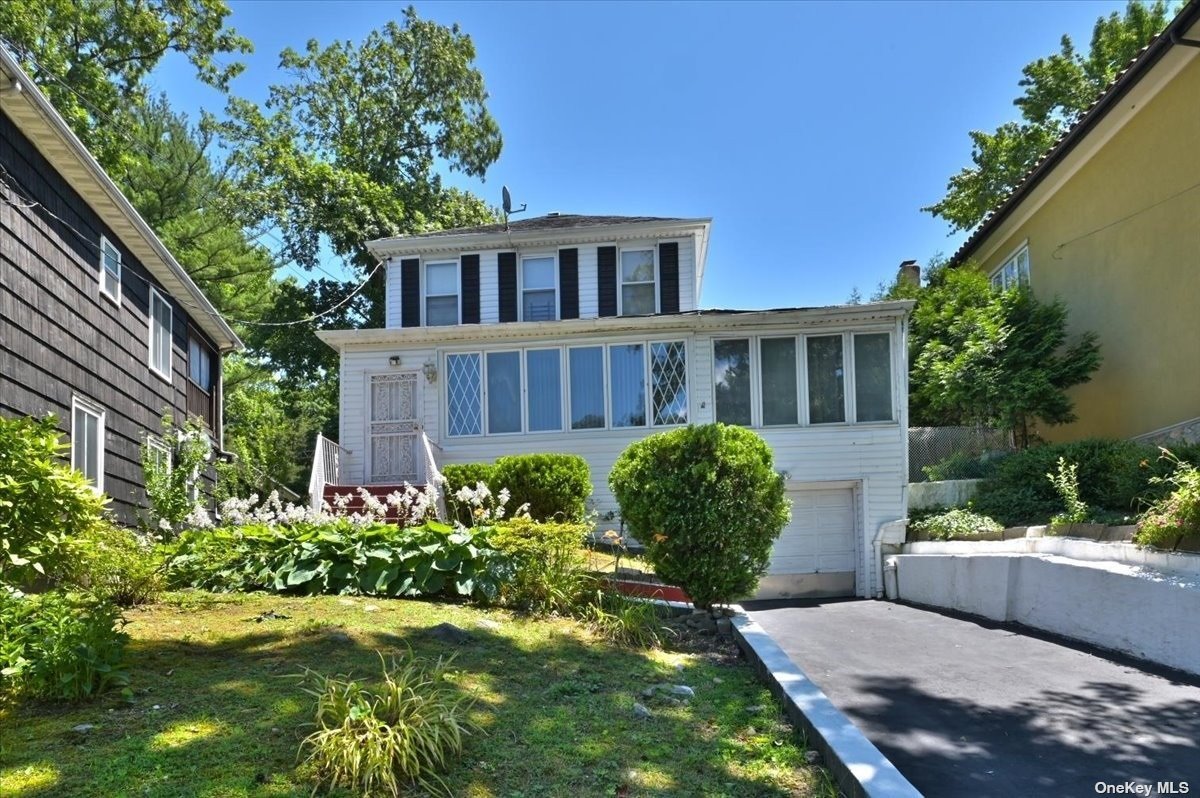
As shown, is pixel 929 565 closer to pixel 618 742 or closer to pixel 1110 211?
pixel 1110 211

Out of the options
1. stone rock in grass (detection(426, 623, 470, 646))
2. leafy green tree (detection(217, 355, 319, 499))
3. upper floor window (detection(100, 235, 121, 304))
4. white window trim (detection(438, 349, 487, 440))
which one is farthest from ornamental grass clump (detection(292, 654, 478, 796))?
leafy green tree (detection(217, 355, 319, 499))

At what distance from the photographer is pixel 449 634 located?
5516 millimetres

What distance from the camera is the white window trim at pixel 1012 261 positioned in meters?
16.7

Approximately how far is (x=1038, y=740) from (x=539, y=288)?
13197mm

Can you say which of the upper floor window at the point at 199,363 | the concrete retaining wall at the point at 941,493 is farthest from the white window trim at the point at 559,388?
the upper floor window at the point at 199,363

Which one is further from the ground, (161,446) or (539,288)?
(539,288)

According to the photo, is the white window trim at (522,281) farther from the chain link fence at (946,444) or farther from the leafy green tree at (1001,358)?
the leafy green tree at (1001,358)

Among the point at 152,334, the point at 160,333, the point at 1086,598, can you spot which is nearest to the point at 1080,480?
the point at 1086,598

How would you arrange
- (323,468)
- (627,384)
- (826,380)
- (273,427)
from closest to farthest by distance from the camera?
(323,468) → (826,380) → (627,384) → (273,427)

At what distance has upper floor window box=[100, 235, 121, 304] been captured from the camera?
34.7ft

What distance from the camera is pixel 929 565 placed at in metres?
10.8

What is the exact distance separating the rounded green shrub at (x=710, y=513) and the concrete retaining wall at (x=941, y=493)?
660 centimetres

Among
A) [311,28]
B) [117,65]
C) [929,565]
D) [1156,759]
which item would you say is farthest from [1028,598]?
[311,28]

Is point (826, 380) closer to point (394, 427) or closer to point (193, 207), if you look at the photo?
point (394, 427)
